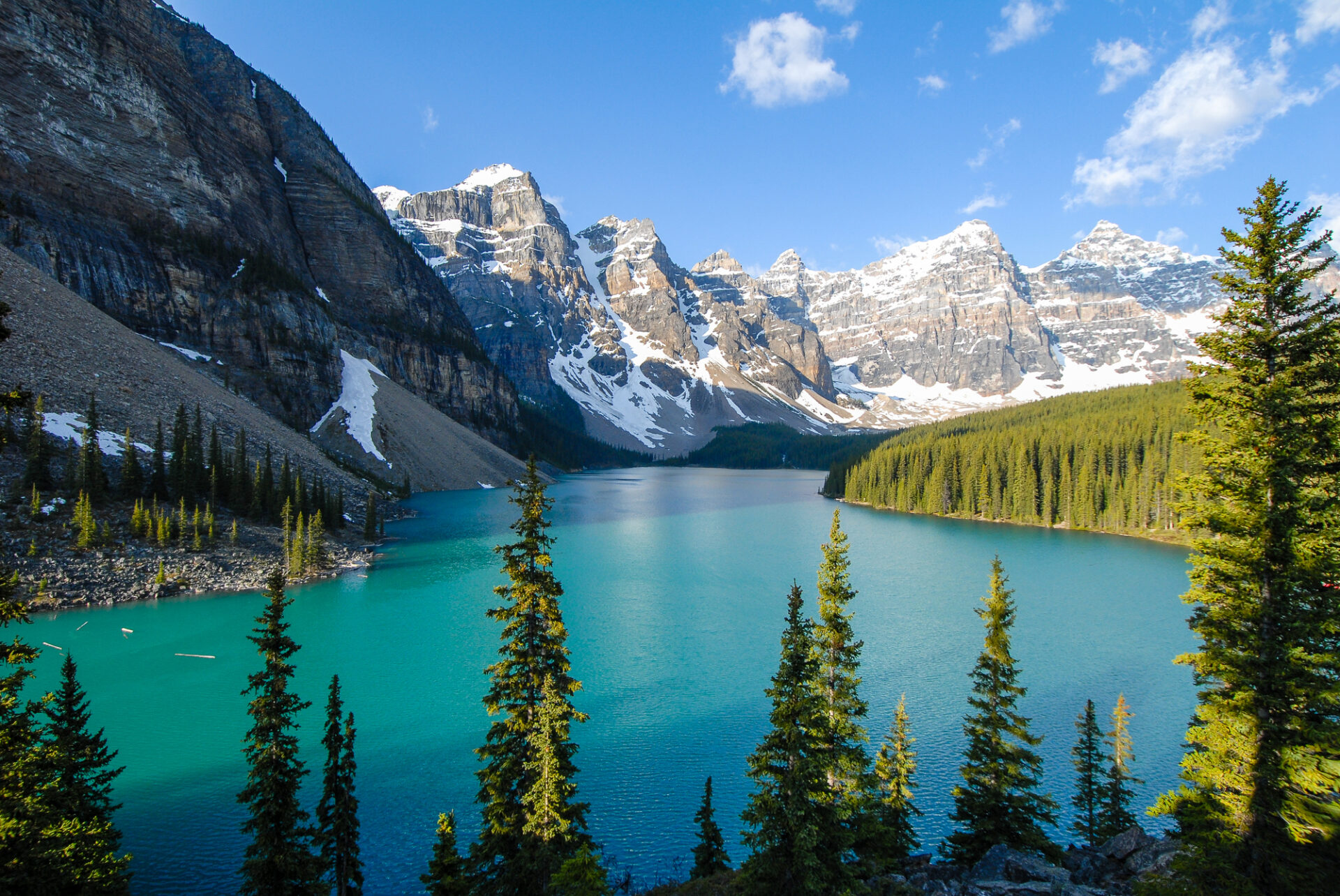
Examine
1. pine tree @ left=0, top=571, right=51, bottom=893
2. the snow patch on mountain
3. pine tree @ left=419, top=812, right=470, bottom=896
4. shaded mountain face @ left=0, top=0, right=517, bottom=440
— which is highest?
shaded mountain face @ left=0, top=0, right=517, bottom=440

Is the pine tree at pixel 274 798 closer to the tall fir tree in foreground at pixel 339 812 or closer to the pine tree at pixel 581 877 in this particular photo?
the tall fir tree in foreground at pixel 339 812

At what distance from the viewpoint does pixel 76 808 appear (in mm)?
11203

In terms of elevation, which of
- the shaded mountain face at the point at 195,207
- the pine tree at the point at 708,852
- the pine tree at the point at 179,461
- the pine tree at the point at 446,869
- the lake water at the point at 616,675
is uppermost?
the shaded mountain face at the point at 195,207

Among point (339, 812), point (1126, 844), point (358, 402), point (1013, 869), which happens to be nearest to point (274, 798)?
point (339, 812)

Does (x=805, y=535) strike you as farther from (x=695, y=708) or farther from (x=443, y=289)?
(x=443, y=289)

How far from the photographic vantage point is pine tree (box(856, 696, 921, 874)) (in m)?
12.9

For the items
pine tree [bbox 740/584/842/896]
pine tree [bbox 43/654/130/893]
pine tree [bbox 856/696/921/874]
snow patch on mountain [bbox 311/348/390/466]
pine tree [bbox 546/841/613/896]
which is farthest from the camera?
snow patch on mountain [bbox 311/348/390/466]

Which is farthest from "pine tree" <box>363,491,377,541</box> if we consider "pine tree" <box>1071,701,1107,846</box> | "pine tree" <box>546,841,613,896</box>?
"pine tree" <box>1071,701,1107,846</box>

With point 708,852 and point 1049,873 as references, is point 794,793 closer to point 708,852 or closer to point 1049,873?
point 708,852

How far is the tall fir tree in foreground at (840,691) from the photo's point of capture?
12.9m

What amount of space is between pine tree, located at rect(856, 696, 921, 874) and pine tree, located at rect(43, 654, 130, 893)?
13703 millimetres

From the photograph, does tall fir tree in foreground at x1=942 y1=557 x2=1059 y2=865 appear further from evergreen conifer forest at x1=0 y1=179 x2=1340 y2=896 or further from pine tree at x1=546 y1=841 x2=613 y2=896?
pine tree at x1=546 y1=841 x2=613 y2=896

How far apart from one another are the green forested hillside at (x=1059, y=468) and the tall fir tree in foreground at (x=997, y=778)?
67.9 meters

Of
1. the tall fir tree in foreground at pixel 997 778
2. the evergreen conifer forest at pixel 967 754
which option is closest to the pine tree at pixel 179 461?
the evergreen conifer forest at pixel 967 754
